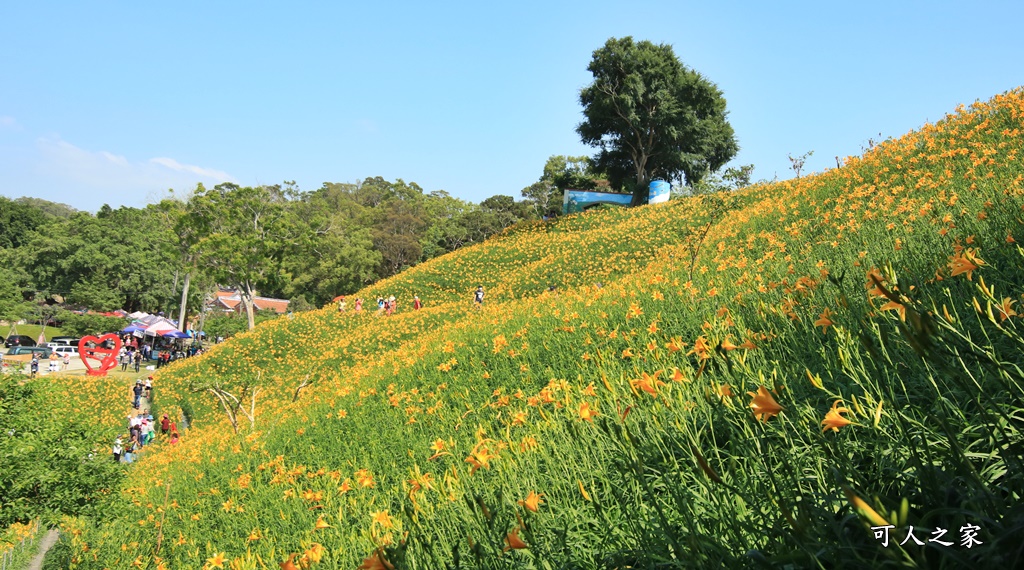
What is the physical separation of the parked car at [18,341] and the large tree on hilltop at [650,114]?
37.7 meters

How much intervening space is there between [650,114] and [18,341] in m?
42.1

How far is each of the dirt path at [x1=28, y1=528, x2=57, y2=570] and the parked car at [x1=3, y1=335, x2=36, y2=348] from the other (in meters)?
35.8

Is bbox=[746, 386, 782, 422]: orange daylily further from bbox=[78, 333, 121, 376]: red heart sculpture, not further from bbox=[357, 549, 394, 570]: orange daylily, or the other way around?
bbox=[78, 333, 121, 376]: red heart sculpture

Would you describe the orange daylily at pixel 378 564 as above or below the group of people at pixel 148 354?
below

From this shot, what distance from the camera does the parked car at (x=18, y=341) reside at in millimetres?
38625

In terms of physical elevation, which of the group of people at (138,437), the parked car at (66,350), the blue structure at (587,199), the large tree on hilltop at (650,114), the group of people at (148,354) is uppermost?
the large tree on hilltop at (650,114)

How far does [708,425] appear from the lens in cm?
286

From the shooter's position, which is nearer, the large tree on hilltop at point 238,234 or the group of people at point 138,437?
the group of people at point 138,437

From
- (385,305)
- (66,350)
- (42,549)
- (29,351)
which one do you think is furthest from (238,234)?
(42,549)

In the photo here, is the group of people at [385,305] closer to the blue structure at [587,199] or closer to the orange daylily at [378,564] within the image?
the blue structure at [587,199]

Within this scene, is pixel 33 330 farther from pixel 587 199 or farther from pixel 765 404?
pixel 765 404

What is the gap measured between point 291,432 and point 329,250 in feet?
152

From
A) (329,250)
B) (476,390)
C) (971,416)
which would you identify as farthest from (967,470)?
(329,250)

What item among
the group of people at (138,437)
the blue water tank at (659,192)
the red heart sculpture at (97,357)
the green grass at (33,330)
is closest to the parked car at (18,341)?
the green grass at (33,330)
